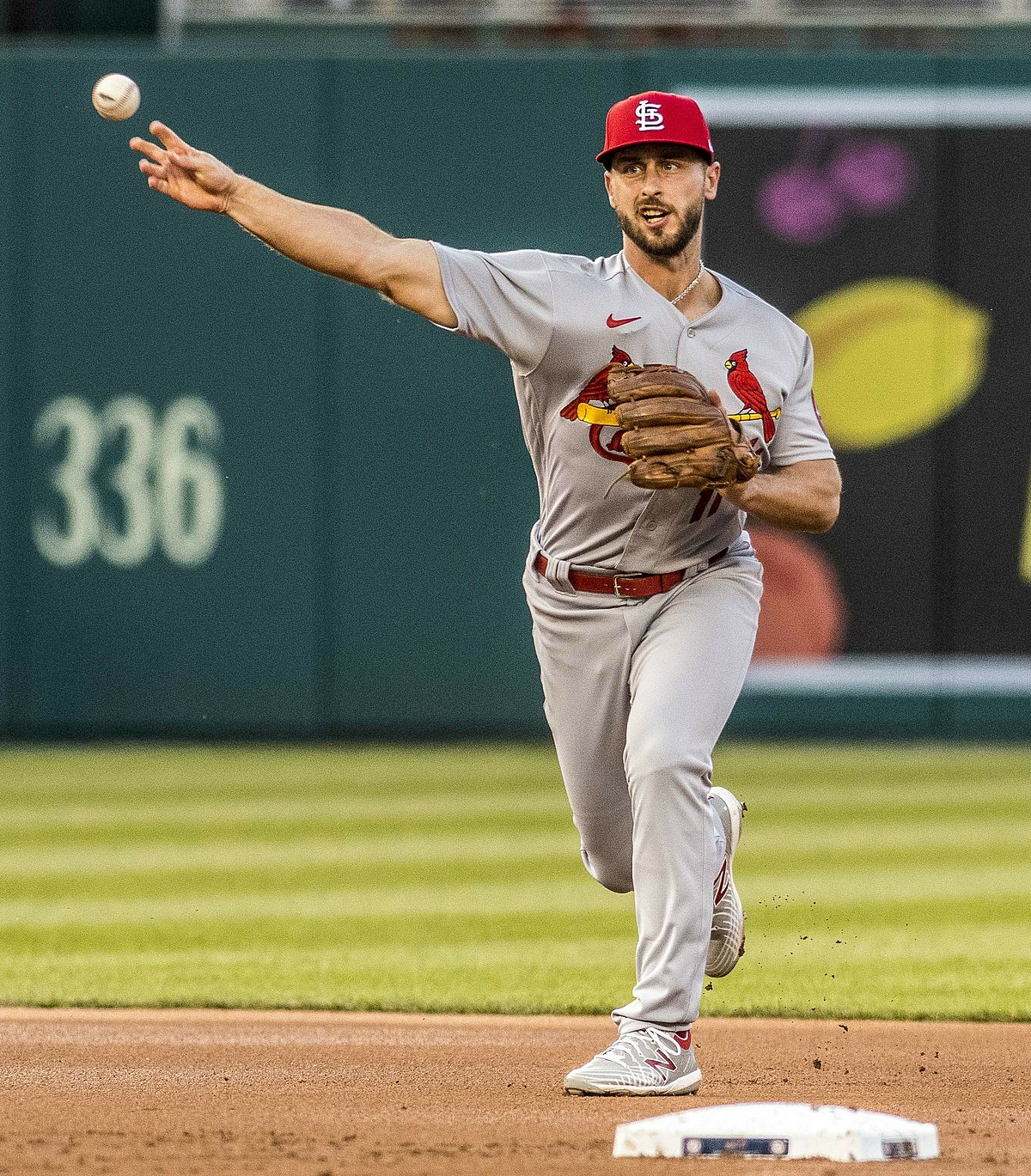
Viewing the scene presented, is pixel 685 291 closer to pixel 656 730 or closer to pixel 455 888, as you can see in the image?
pixel 656 730

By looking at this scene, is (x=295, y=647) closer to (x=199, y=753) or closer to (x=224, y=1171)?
(x=199, y=753)

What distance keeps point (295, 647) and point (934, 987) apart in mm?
8098

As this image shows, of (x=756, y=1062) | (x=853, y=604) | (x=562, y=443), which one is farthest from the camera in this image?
(x=853, y=604)

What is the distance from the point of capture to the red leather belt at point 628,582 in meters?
5.11

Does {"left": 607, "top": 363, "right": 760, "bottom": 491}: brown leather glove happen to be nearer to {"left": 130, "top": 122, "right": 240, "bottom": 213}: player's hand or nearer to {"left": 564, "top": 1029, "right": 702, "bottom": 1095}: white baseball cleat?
{"left": 130, "top": 122, "right": 240, "bottom": 213}: player's hand

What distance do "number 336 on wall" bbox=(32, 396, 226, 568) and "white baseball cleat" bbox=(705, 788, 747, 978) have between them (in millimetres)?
9322

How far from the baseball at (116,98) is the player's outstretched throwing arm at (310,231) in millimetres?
382

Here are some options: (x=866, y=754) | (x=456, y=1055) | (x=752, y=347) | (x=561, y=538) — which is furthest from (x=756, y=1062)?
(x=866, y=754)

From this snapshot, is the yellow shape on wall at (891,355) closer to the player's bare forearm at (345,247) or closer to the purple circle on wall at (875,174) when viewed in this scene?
the purple circle on wall at (875,174)

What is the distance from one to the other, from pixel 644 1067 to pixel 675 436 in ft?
4.21

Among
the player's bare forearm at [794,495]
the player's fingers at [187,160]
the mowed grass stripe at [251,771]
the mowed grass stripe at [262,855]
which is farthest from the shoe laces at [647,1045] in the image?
the mowed grass stripe at [251,771]

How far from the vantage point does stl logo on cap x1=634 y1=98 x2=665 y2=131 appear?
491cm

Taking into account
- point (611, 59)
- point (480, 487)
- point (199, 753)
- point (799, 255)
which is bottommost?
point (199, 753)

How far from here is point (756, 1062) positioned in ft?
17.9
